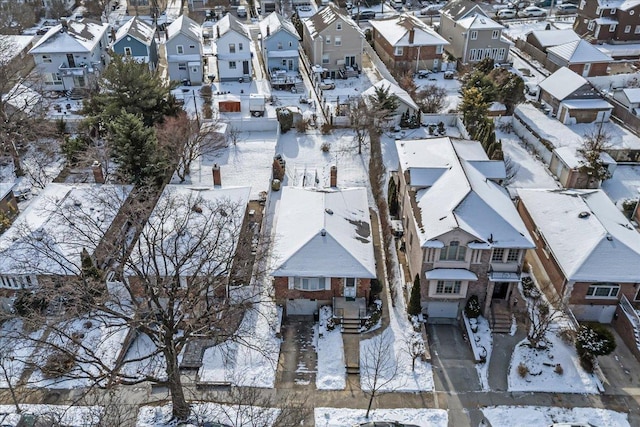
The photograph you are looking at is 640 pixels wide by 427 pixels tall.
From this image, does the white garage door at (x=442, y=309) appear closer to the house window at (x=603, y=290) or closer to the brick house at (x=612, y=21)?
the house window at (x=603, y=290)

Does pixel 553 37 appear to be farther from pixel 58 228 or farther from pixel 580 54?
pixel 58 228

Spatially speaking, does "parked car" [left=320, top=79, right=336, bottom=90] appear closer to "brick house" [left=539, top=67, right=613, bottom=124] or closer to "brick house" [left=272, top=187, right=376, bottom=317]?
"brick house" [left=539, top=67, right=613, bottom=124]

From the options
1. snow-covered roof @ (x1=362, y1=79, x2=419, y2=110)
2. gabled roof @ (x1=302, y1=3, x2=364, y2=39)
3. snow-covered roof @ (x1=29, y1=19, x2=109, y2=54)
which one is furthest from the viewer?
gabled roof @ (x1=302, y1=3, x2=364, y2=39)

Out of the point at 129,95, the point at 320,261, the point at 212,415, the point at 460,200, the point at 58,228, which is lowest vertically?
the point at 212,415

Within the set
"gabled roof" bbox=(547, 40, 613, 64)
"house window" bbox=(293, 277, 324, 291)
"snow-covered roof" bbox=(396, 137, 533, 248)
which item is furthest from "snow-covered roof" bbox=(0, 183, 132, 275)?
"gabled roof" bbox=(547, 40, 613, 64)

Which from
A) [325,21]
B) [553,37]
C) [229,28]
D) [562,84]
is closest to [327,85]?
[325,21]
